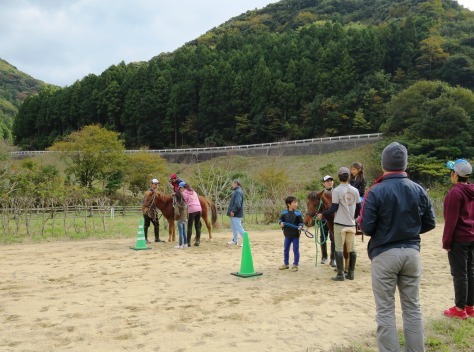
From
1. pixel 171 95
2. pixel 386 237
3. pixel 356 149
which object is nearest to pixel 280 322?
pixel 386 237

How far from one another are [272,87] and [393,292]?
44.9 meters

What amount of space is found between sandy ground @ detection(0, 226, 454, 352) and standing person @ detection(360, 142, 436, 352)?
0.86 meters

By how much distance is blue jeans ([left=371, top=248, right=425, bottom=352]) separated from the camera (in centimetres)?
306

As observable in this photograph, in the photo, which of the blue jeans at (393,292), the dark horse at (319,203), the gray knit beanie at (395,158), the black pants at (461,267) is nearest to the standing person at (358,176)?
the dark horse at (319,203)

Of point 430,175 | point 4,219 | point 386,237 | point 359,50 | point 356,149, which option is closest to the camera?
point 386,237

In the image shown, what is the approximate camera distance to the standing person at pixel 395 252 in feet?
10.1

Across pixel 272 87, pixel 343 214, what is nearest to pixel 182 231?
pixel 343 214

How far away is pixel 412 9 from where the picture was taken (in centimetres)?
7031

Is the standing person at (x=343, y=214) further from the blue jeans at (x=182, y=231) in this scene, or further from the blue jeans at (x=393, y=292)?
the blue jeans at (x=182, y=231)

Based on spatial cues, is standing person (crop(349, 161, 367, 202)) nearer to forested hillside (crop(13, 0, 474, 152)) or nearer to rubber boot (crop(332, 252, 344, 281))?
rubber boot (crop(332, 252, 344, 281))

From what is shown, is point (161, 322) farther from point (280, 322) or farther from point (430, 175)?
point (430, 175)

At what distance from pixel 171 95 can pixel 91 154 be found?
978 inches

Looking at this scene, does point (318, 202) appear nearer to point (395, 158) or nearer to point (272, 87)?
point (395, 158)

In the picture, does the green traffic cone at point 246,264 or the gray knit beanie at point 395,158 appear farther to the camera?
the green traffic cone at point 246,264
